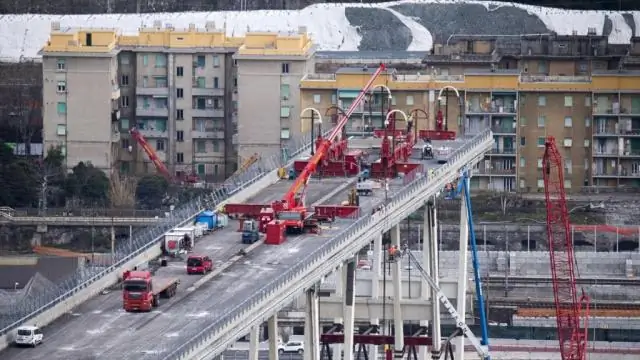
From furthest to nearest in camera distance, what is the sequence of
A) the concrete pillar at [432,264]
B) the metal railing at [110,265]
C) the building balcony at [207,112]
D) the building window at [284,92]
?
1. the building balcony at [207,112]
2. the building window at [284,92]
3. the concrete pillar at [432,264]
4. the metal railing at [110,265]

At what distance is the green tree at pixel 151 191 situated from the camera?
3848 inches

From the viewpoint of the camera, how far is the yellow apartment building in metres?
101

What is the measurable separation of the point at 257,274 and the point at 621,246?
33.5 metres

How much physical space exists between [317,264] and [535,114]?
39709 millimetres

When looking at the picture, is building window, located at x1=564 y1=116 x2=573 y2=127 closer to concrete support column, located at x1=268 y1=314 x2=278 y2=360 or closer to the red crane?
the red crane

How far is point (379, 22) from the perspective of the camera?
12075cm

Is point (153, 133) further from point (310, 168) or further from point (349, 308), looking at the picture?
point (349, 308)

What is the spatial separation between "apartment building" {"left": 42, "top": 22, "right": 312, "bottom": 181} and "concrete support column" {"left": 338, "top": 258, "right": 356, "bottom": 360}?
114ft

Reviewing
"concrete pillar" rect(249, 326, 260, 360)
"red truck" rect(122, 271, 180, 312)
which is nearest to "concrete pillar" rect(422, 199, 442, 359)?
"concrete pillar" rect(249, 326, 260, 360)

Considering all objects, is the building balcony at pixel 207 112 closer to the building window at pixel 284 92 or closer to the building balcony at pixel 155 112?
the building balcony at pixel 155 112

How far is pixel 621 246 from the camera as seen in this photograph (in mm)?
93125

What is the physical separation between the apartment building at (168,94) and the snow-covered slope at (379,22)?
12270mm

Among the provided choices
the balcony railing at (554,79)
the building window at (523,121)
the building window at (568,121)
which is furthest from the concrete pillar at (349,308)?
the balcony railing at (554,79)

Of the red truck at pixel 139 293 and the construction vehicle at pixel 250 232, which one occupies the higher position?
the construction vehicle at pixel 250 232
